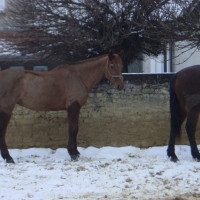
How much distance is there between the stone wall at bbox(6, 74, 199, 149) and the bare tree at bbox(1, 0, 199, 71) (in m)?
1.64

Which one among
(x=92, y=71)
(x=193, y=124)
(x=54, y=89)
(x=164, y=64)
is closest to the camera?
(x=193, y=124)

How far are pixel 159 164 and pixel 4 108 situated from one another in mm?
3154

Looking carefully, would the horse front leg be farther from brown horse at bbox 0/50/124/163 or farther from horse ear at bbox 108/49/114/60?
horse ear at bbox 108/49/114/60

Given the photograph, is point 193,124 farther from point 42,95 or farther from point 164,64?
point 164,64

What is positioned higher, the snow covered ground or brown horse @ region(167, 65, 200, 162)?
brown horse @ region(167, 65, 200, 162)

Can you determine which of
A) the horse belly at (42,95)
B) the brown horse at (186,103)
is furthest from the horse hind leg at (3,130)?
the brown horse at (186,103)

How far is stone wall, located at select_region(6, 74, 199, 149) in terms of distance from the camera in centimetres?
773

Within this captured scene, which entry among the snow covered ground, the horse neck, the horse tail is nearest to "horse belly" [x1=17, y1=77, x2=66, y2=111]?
the horse neck

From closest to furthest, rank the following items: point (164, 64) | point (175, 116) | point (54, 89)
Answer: point (175, 116) → point (54, 89) → point (164, 64)

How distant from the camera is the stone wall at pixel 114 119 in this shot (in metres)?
7.73

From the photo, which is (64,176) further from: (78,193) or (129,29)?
(129,29)

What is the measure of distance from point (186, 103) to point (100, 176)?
89.2 inches

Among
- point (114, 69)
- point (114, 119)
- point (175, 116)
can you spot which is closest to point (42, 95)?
point (114, 69)

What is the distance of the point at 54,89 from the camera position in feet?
21.5
